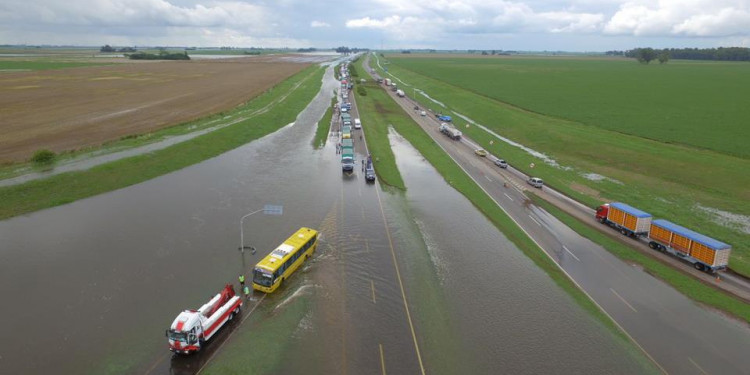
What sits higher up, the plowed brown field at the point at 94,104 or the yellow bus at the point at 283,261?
the plowed brown field at the point at 94,104

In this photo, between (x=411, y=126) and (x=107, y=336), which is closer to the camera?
(x=107, y=336)

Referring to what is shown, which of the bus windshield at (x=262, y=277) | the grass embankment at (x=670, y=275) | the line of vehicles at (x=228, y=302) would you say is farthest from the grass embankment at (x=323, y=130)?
the bus windshield at (x=262, y=277)

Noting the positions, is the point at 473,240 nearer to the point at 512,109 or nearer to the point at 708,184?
the point at 708,184

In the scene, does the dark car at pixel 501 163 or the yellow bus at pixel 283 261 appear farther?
the dark car at pixel 501 163

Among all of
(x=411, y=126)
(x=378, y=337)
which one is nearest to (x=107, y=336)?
(x=378, y=337)

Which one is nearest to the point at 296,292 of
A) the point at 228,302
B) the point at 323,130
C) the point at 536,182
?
the point at 228,302

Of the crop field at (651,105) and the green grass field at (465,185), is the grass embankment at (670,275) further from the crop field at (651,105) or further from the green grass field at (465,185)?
the crop field at (651,105)

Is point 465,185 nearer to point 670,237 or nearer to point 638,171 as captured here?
point 670,237

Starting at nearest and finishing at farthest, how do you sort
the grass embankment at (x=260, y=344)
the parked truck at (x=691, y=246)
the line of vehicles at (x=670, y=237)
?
the grass embankment at (x=260, y=344) < the parked truck at (x=691, y=246) < the line of vehicles at (x=670, y=237)
